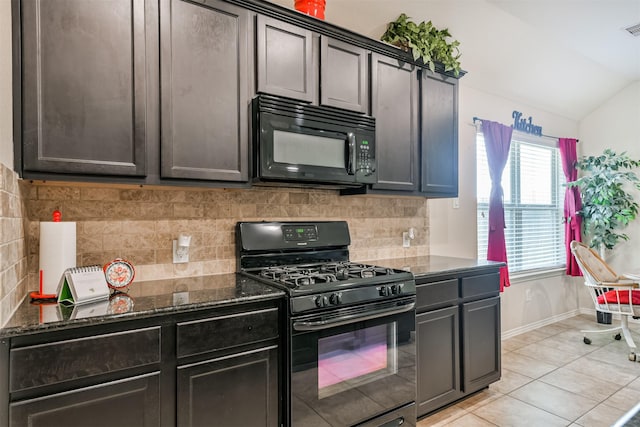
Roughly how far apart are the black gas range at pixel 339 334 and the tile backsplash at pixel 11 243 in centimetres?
103

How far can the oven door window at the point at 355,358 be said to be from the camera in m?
1.83

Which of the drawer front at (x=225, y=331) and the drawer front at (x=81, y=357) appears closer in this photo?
the drawer front at (x=81, y=357)

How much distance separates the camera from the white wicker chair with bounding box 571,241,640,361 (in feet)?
11.3

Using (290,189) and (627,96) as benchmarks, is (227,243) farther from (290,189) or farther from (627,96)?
(627,96)

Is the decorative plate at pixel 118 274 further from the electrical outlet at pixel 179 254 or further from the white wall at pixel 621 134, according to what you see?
the white wall at pixel 621 134

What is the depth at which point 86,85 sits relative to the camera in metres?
1.59

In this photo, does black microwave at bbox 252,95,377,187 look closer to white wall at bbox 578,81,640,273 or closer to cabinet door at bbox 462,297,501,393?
cabinet door at bbox 462,297,501,393

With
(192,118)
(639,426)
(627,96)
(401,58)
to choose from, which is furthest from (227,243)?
(627,96)

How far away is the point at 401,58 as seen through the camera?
8.59 feet

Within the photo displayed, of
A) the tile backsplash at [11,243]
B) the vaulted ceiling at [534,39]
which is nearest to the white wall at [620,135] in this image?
the vaulted ceiling at [534,39]

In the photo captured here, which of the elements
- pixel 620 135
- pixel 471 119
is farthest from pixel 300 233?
pixel 620 135

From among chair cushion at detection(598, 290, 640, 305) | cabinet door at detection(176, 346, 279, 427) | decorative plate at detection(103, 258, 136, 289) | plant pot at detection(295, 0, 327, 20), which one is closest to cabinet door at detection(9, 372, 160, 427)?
cabinet door at detection(176, 346, 279, 427)

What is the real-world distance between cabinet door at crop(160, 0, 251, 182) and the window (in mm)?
2743

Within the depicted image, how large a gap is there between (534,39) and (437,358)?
3.10 meters
